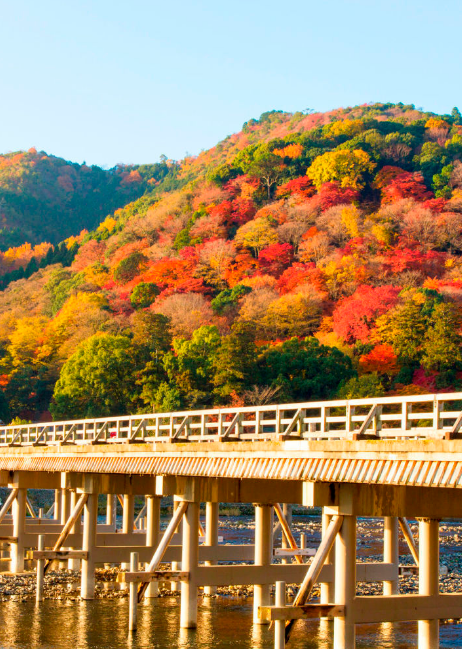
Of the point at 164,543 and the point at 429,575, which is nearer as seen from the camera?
the point at 429,575

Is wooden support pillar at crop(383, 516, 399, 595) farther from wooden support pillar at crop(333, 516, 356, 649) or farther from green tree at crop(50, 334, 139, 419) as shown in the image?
green tree at crop(50, 334, 139, 419)

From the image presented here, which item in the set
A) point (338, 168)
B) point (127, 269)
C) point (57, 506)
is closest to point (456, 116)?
point (338, 168)

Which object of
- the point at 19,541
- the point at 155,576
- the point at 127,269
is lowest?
the point at 19,541

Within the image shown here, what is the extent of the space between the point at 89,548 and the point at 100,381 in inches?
1828

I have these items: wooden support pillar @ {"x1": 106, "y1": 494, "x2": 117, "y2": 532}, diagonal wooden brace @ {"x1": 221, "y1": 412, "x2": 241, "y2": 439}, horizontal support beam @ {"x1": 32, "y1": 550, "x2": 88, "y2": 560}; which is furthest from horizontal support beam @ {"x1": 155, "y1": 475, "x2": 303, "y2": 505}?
wooden support pillar @ {"x1": 106, "y1": 494, "x2": 117, "y2": 532}

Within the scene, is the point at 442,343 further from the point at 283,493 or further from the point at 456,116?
the point at 456,116

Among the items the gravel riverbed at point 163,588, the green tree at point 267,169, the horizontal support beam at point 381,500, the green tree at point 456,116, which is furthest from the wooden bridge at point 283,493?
the green tree at point 456,116

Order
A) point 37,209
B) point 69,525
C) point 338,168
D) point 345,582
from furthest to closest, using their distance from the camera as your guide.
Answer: point 37,209 < point 338,168 < point 69,525 < point 345,582

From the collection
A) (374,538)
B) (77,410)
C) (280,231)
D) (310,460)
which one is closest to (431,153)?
(280,231)

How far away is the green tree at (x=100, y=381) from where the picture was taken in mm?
70250

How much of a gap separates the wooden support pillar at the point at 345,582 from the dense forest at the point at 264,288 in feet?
149

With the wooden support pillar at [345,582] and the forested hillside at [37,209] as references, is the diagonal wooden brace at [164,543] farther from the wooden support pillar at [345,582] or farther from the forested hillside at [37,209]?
the forested hillside at [37,209]

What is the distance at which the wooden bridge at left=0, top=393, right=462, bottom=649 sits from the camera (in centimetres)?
1416

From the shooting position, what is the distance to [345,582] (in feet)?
48.8
